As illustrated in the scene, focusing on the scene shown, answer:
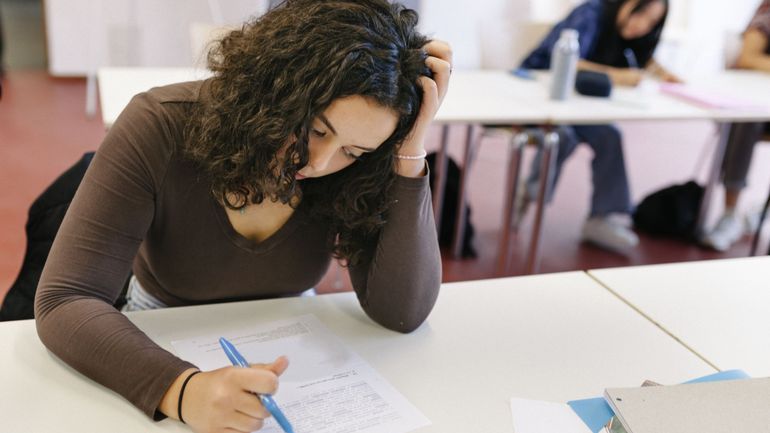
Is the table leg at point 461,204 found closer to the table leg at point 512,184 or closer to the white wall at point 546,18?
the table leg at point 512,184

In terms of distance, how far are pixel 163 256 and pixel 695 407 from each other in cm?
77

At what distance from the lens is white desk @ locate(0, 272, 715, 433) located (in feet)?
3.02

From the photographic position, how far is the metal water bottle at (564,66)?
2539mm

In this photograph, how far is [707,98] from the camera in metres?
2.72

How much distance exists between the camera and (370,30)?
0.95m

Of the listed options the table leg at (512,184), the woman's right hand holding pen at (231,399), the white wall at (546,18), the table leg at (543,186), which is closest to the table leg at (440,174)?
the table leg at (512,184)

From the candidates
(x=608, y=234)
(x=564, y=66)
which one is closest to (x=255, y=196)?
(x=564, y=66)

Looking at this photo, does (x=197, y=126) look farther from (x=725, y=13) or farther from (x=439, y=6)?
(x=725, y=13)

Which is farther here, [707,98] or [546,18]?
[546,18]

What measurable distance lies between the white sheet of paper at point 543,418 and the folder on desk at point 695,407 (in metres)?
0.05

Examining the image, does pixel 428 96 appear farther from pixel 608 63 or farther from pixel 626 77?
pixel 608 63

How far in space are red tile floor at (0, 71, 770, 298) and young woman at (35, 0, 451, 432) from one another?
144 cm

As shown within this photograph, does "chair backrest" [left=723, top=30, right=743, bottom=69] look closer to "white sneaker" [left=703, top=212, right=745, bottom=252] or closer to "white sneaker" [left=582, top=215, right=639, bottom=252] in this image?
"white sneaker" [left=703, top=212, right=745, bottom=252]

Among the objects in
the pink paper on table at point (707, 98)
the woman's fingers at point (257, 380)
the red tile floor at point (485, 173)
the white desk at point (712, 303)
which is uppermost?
the pink paper on table at point (707, 98)
